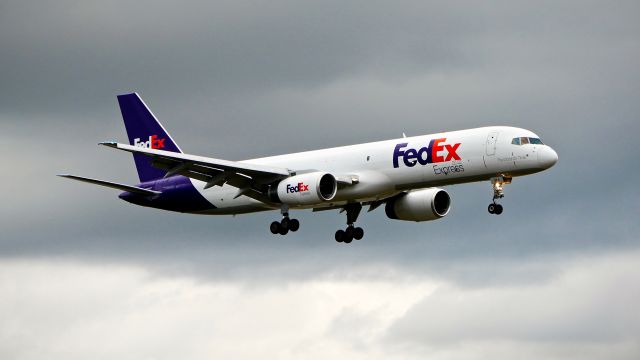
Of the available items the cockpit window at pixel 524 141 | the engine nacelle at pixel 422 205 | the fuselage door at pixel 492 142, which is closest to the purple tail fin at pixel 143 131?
the engine nacelle at pixel 422 205

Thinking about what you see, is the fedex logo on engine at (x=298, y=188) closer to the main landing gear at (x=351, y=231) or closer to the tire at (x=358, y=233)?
the main landing gear at (x=351, y=231)

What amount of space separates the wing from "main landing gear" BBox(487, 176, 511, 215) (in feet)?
38.2

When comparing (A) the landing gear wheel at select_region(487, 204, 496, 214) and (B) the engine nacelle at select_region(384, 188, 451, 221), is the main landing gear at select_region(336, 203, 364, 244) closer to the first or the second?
(B) the engine nacelle at select_region(384, 188, 451, 221)

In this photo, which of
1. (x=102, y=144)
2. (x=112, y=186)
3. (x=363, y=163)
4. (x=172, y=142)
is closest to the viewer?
(x=102, y=144)

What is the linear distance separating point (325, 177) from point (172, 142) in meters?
15.8

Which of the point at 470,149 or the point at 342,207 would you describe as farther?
the point at 342,207

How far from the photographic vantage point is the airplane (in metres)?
77.9

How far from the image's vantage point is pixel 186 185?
8838 centimetres

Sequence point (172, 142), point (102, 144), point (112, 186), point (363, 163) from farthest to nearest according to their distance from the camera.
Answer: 1. point (172, 142)
2. point (112, 186)
3. point (363, 163)
4. point (102, 144)

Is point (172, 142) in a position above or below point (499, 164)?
above

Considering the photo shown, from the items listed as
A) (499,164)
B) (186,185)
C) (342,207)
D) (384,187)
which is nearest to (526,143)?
(499,164)

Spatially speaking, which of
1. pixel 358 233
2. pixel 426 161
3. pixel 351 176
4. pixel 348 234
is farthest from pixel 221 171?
pixel 426 161

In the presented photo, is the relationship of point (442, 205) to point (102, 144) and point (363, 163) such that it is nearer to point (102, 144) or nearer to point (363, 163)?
point (363, 163)

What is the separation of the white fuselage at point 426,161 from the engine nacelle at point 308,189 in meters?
0.91
